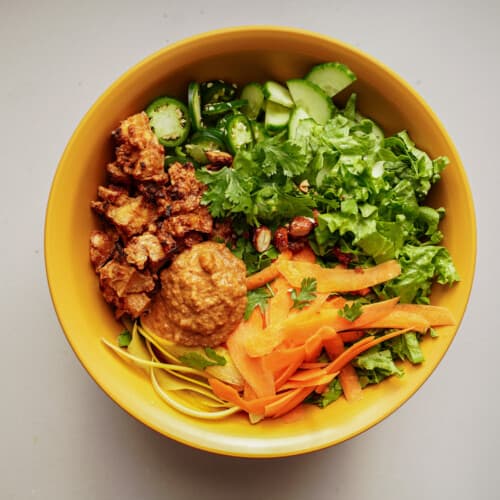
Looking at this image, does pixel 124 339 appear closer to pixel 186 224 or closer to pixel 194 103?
pixel 186 224

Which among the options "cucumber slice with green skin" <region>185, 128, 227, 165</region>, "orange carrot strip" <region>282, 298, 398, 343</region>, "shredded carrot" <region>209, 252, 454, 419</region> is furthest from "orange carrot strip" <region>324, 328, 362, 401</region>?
"cucumber slice with green skin" <region>185, 128, 227, 165</region>

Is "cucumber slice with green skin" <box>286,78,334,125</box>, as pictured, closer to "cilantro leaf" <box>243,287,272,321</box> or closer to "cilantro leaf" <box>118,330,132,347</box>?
"cilantro leaf" <box>243,287,272,321</box>

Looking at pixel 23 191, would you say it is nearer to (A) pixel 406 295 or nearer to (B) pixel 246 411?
(B) pixel 246 411

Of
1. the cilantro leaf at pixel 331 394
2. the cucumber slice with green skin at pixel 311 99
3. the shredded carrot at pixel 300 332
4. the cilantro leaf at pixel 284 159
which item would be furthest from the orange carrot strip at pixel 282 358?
the cucumber slice with green skin at pixel 311 99

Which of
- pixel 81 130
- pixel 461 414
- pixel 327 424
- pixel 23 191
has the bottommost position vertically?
pixel 461 414

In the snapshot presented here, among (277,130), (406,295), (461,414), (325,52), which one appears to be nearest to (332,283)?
(406,295)

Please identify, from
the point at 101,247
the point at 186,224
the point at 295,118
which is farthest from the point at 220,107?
the point at 101,247

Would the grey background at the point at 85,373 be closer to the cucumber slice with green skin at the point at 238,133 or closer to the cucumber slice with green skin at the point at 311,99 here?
the cucumber slice with green skin at the point at 311,99
